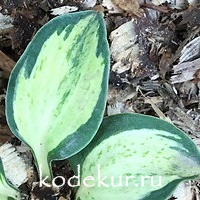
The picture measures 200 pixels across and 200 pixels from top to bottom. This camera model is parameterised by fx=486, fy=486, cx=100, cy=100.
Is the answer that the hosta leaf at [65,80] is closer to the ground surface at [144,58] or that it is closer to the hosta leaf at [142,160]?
the hosta leaf at [142,160]

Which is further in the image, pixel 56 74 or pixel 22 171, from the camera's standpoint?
pixel 22 171

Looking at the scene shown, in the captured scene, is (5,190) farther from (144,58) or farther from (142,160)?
(144,58)

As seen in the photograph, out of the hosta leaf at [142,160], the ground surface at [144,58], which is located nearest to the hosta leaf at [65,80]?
the hosta leaf at [142,160]

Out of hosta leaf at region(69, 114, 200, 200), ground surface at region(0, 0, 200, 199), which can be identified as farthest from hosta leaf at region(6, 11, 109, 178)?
ground surface at region(0, 0, 200, 199)

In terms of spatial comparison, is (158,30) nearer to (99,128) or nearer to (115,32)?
(115,32)

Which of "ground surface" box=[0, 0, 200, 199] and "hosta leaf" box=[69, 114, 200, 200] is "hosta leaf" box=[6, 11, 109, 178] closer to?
"hosta leaf" box=[69, 114, 200, 200]

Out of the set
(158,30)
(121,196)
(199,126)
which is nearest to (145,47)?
(158,30)

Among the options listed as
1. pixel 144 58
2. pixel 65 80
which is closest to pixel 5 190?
pixel 65 80
